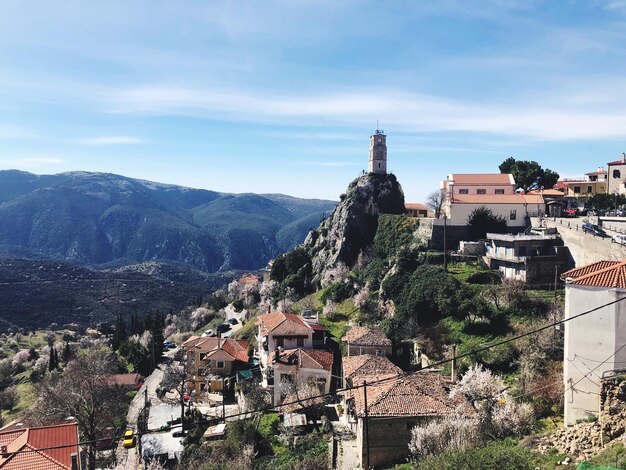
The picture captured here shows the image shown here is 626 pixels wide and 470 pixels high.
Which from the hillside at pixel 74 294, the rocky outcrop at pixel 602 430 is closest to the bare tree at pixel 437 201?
the rocky outcrop at pixel 602 430

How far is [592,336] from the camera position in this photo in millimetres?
21812

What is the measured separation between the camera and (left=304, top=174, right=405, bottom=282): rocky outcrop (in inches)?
3076

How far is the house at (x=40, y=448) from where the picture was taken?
2589cm

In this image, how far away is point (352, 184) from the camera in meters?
86.1

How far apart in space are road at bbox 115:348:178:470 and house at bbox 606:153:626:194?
64.4 metres

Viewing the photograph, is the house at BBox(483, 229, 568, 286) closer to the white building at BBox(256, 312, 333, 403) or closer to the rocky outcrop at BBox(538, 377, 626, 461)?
the white building at BBox(256, 312, 333, 403)

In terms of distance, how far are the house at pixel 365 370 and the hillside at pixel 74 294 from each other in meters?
101

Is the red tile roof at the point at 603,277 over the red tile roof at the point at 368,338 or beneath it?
over

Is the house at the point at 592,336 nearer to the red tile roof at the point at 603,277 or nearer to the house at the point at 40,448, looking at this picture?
the red tile roof at the point at 603,277

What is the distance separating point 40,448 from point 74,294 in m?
132

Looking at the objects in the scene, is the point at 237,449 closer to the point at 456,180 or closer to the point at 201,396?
the point at 201,396

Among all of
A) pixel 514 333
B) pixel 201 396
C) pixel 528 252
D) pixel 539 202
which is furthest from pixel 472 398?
pixel 539 202

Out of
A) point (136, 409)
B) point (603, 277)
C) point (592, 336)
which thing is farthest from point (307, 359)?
point (603, 277)

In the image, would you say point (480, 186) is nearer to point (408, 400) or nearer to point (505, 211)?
point (505, 211)
